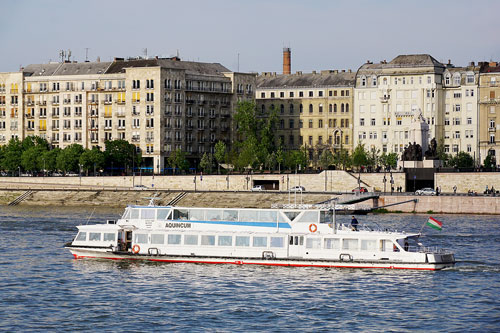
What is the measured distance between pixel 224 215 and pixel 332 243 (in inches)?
271

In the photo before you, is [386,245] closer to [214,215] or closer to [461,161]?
[214,215]

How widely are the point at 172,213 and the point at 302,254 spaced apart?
8.45 m

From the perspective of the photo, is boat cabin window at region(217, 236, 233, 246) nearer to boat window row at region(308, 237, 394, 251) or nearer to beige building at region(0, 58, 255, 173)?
boat window row at region(308, 237, 394, 251)

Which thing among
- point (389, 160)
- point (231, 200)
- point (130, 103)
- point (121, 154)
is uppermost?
point (130, 103)

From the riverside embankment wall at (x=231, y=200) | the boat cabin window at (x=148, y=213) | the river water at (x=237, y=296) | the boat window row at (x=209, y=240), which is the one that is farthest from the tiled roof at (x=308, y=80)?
the boat window row at (x=209, y=240)

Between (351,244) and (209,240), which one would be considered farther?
(209,240)

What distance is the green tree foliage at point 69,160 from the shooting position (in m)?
152

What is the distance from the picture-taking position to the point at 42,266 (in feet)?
198

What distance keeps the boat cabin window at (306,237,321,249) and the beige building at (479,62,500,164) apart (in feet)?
334

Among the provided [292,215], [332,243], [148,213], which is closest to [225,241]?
[292,215]

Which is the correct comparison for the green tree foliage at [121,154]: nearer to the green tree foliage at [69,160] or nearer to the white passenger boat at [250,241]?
the green tree foliage at [69,160]

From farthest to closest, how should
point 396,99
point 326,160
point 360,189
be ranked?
point 396,99 → point 326,160 → point 360,189

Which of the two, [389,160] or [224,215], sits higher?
[389,160]

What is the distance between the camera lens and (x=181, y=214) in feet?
203
